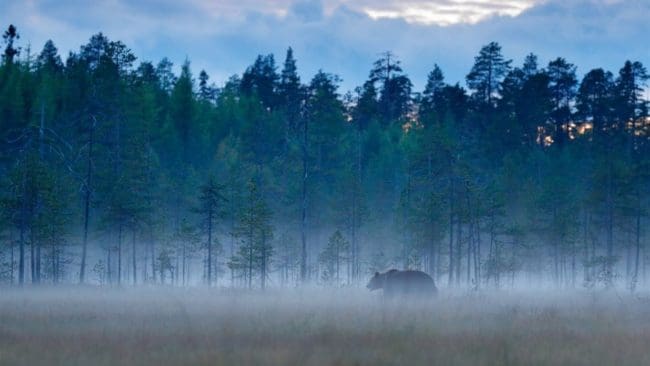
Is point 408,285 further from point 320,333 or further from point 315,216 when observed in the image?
point 315,216

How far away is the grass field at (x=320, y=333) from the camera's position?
1562 centimetres

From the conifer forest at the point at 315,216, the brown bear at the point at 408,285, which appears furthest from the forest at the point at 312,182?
the brown bear at the point at 408,285

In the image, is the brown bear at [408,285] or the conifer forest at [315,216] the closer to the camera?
the conifer forest at [315,216]

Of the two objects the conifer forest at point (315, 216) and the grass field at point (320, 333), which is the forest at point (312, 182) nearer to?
the conifer forest at point (315, 216)

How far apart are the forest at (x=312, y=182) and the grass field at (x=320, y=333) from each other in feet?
43.7

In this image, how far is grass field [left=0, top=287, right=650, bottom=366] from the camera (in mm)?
15625

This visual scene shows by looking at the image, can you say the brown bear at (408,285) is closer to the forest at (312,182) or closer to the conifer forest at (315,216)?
the conifer forest at (315,216)

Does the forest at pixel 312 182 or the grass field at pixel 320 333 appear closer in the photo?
the grass field at pixel 320 333

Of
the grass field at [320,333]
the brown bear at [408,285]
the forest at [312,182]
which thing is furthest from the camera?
the forest at [312,182]

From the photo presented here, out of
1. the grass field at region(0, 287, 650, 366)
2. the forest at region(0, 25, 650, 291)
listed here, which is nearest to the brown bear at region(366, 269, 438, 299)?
the grass field at region(0, 287, 650, 366)

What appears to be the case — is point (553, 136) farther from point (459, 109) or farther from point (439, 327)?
point (439, 327)

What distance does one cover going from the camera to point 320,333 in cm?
1895

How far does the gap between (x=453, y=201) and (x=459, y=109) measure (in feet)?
155

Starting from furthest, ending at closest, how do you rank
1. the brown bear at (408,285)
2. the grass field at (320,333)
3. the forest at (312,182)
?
the forest at (312,182) → the brown bear at (408,285) → the grass field at (320,333)
